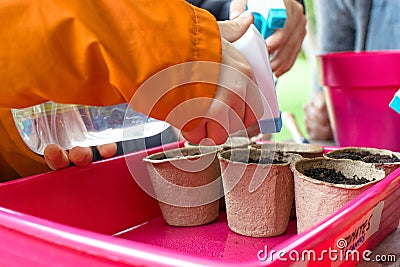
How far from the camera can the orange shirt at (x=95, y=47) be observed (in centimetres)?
37

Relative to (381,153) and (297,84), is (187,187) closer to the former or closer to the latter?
(381,153)

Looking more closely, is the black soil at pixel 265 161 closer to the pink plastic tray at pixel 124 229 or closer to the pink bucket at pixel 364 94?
the pink plastic tray at pixel 124 229

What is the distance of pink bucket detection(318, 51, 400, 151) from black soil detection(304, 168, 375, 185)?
1.00 feet

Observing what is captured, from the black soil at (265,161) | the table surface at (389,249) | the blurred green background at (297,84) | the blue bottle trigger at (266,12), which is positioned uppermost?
the blue bottle trigger at (266,12)

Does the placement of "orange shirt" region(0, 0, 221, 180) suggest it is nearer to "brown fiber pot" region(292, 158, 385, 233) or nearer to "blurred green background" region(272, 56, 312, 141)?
"brown fiber pot" region(292, 158, 385, 233)

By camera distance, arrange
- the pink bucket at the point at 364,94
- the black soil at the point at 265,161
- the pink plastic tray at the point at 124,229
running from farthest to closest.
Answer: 1. the pink bucket at the point at 364,94
2. the black soil at the point at 265,161
3. the pink plastic tray at the point at 124,229

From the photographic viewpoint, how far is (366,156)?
574mm

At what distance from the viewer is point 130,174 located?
63 cm

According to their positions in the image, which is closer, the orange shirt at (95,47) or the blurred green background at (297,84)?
the orange shirt at (95,47)

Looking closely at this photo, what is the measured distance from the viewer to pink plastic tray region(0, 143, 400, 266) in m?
0.30

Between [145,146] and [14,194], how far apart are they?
29 cm

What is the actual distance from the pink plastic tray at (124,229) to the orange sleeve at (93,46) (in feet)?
0.34

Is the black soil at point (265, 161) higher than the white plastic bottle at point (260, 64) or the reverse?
the reverse

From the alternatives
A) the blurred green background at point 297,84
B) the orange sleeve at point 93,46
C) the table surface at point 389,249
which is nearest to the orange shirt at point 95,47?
the orange sleeve at point 93,46
